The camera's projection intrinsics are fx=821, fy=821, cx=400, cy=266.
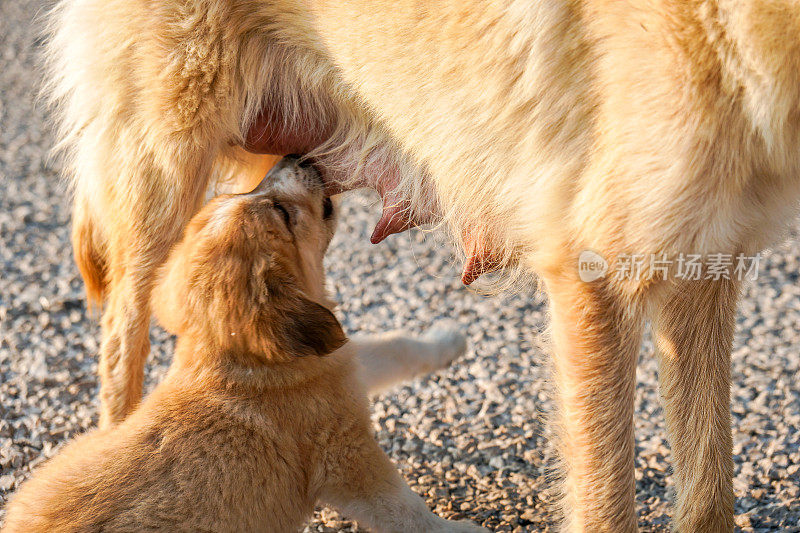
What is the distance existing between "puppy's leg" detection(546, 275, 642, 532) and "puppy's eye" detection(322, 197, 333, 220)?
2.84 feet

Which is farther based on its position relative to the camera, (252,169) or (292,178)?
(252,169)

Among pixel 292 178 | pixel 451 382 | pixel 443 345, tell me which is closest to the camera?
pixel 292 178

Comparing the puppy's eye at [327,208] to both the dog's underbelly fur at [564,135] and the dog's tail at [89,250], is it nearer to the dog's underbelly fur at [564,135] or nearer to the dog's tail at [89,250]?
the dog's underbelly fur at [564,135]

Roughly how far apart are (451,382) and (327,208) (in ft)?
4.03

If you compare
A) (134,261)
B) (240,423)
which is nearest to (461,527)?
(240,423)

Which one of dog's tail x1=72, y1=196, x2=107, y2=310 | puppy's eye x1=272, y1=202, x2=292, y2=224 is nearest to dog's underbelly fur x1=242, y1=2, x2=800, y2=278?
puppy's eye x1=272, y1=202, x2=292, y2=224

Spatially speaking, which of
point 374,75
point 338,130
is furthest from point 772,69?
point 338,130

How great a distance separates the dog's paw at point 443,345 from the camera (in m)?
3.43

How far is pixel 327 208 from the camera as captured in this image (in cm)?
279

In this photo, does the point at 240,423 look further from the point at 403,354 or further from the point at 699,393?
the point at 699,393

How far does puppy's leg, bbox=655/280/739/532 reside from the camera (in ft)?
8.22

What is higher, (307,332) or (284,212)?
(284,212)

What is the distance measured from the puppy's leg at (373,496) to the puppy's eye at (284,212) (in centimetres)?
67

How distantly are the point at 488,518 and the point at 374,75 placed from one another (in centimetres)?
154
